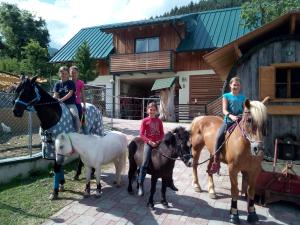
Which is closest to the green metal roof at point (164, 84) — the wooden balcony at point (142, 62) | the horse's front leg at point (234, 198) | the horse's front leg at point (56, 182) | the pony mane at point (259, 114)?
the wooden balcony at point (142, 62)

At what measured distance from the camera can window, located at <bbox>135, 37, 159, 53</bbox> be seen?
25.3 metres

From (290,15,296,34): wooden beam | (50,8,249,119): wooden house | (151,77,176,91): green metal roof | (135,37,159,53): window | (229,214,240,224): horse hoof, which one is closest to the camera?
(229,214,240,224): horse hoof

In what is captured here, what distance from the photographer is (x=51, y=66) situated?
27797 mm

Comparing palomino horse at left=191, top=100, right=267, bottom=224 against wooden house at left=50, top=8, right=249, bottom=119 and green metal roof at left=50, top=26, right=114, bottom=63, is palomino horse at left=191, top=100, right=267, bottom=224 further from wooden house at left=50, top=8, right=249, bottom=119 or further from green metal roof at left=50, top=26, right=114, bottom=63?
green metal roof at left=50, top=26, right=114, bottom=63

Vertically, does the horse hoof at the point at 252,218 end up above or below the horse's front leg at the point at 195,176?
below

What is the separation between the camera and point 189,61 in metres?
24.6

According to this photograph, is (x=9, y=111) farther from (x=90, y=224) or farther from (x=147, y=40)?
(x=147, y=40)

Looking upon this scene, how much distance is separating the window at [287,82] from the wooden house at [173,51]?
13.3m

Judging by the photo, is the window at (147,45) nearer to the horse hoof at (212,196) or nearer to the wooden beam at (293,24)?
the wooden beam at (293,24)

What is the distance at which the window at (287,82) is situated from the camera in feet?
31.8

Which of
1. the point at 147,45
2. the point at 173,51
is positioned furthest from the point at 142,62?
the point at 173,51

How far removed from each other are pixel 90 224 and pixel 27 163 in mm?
3121

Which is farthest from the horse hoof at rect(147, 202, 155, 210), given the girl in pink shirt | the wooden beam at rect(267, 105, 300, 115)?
the wooden beam at rect(267, 105, 300, 115)

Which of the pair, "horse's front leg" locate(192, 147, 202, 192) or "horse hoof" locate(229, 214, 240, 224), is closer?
"horse hoof" locate(229, 214, 240, 224)
